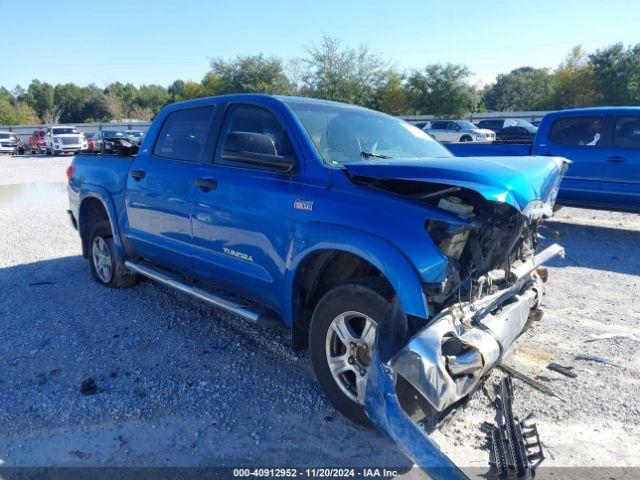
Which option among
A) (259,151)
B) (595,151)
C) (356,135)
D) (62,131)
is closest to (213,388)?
(259,151)

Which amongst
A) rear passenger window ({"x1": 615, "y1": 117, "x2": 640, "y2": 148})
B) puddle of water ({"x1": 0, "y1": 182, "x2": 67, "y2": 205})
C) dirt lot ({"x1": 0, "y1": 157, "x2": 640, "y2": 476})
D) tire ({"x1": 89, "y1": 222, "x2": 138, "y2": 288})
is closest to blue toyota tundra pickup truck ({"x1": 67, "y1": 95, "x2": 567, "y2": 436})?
dirt lot ({"x1": 0, "y1": 157, "x2": 640, "y2": 476})

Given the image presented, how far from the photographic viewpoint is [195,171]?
4.10m

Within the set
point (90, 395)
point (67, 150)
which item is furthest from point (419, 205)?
point (67, 150)

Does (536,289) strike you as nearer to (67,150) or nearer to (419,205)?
(419,205)

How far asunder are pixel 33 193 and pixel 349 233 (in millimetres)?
13929

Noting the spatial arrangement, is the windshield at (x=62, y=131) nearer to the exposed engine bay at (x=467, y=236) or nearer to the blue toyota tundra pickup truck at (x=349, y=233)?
the blue toyota tundra pickup truck at (x=349, y=233)

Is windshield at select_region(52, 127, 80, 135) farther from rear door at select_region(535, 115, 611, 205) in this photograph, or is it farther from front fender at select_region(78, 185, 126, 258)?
rear door at select_region(535, 115, 611, 205)

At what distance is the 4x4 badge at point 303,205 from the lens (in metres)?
3.18

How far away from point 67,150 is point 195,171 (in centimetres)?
3328

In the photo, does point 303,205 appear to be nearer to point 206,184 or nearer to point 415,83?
point 206,184

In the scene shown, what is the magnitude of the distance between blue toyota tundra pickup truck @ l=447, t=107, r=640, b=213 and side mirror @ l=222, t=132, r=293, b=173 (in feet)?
20.6

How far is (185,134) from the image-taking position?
4.49 m

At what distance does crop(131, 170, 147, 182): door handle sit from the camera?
15.3 feet

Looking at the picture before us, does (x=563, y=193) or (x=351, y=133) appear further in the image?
(x=563, y=193)
